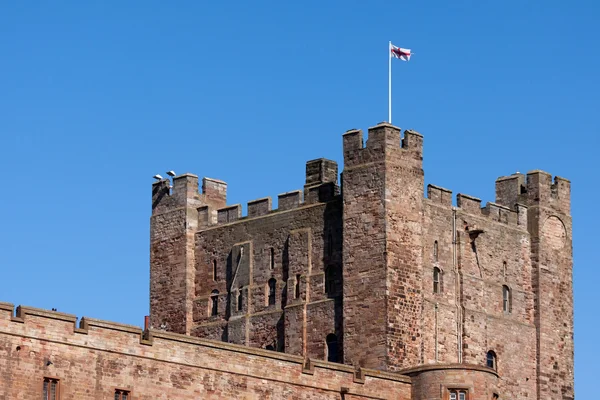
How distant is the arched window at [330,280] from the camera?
327 feet

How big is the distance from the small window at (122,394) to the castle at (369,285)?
2.68 meters

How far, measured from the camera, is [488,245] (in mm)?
103688

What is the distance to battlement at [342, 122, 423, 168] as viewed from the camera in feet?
323

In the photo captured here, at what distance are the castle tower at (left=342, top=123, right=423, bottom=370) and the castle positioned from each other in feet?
0.25

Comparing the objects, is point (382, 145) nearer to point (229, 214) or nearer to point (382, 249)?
point (382, 249)

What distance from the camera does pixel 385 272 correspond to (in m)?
96.3

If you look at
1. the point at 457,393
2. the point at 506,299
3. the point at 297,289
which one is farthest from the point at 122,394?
the point at 506,299

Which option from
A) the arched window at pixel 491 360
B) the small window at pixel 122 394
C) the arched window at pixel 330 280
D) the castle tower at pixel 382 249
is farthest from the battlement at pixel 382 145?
the small window at pixel 122 394

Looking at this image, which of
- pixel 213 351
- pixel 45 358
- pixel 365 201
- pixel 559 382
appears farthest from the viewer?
pixel 559 382

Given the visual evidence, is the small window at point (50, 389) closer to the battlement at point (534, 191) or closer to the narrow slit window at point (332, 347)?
the narrow slit window at point (332, 347)

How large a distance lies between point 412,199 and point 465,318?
6862 millimetres

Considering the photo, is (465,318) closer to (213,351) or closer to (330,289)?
(330,289)

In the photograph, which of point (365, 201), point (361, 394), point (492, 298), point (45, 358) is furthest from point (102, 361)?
point (492, 298)

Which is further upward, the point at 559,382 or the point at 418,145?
the point at 418,145
